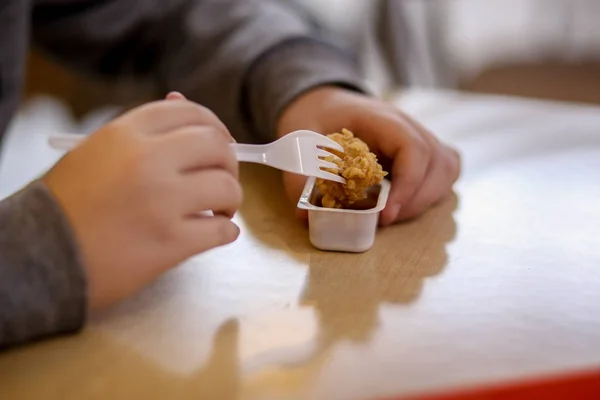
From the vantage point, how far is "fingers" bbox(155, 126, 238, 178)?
46cm

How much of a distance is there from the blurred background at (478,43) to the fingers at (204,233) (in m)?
1.07

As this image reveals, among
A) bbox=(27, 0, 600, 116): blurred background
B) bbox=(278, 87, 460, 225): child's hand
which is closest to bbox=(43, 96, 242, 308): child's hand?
bbox=(278, 87, 460, 225): child's hand

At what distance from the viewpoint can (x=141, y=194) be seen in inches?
17.4

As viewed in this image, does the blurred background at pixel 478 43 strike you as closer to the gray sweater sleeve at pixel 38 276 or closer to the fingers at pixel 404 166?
the fingers at pixel 404 166

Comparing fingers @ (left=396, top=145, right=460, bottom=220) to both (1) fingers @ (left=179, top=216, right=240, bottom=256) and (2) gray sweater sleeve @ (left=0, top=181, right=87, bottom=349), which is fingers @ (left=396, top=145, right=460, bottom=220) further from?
(2) gray sweater sleeve @ (left=0, top=181, right=87, bottom=349)

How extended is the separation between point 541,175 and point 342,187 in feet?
0.98

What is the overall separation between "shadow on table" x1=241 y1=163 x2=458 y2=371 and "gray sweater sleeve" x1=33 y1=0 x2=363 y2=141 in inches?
5.7

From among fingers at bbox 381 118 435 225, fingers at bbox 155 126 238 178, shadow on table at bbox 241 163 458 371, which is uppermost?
fingers at bbox 155 126 238 178

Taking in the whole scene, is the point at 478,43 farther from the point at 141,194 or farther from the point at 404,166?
the point at 141,194

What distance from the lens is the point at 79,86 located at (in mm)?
1363

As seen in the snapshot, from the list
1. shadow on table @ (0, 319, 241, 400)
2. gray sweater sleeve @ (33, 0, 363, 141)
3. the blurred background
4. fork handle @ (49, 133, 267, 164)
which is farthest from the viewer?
the blurred background

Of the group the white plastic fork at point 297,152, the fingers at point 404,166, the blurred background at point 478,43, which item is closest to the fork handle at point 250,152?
the white plastic fork at point 297,152

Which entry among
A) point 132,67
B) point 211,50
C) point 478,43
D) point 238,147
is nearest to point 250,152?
point 238,147

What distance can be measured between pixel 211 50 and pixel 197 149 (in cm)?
44
